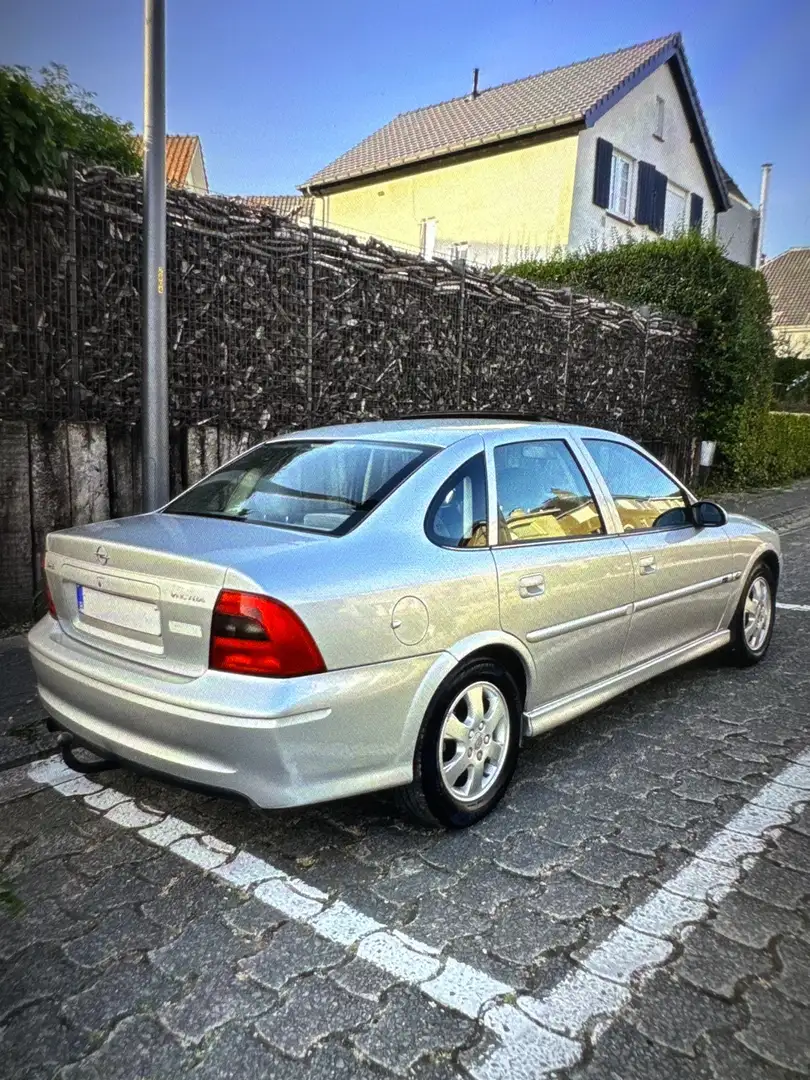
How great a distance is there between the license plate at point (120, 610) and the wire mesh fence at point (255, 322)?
116 inches

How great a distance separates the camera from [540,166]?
18.3m

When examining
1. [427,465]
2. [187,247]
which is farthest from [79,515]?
[427,465]

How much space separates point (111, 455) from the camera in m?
6.02

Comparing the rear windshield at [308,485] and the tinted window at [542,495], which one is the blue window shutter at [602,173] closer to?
the tinted window at [542,495]

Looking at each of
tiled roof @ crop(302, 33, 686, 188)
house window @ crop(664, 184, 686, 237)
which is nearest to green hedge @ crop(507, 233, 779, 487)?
tiled roof @ crop(302, 33, 686, 188)

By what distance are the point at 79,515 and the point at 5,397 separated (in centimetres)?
96

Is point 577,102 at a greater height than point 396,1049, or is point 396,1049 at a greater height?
point 577,102

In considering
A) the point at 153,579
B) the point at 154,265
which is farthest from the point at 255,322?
the point at 153,579

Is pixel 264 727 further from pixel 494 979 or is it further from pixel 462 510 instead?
pixel 462 510

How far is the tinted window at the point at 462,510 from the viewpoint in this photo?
3096mm

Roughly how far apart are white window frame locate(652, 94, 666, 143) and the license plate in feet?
72.9

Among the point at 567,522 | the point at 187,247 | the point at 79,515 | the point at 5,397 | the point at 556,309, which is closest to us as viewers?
the point at 567,522

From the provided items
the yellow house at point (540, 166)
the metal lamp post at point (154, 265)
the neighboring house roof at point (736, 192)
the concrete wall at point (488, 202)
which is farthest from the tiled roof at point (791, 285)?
the metal lamp post at point (154, 265)

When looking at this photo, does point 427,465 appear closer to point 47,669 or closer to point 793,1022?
point 47,669
